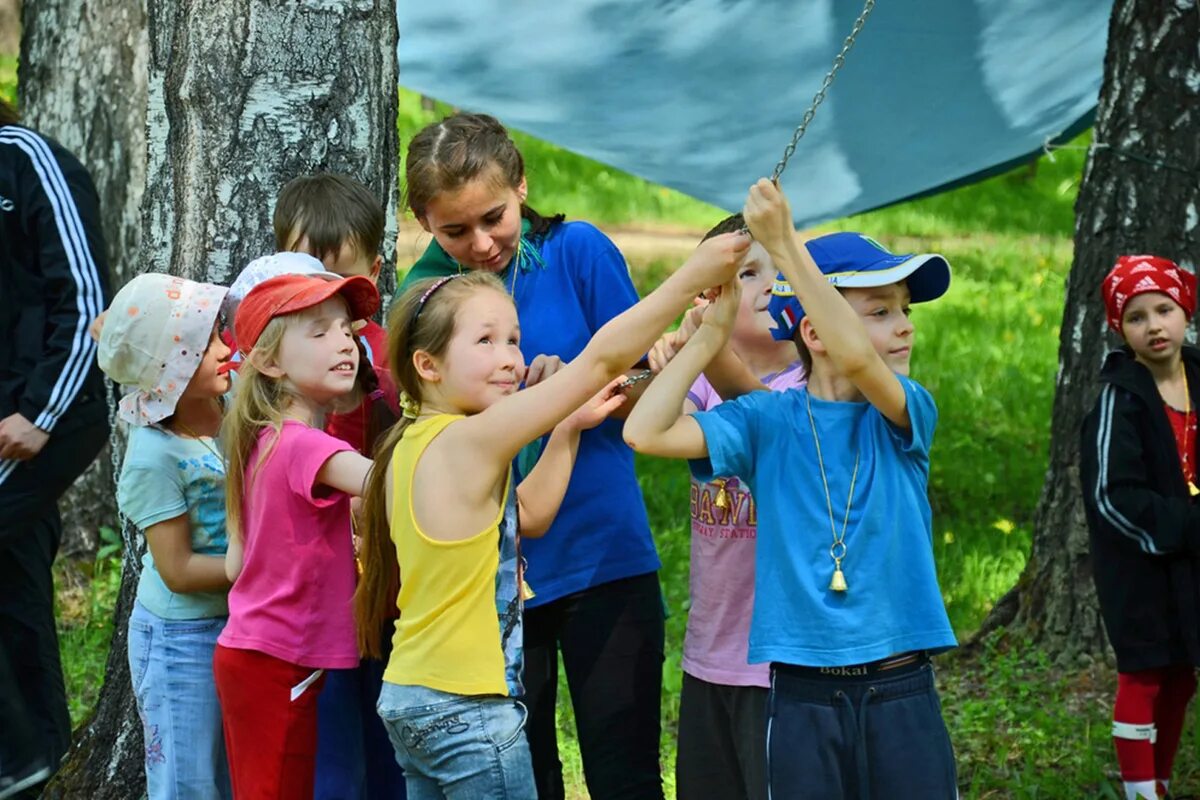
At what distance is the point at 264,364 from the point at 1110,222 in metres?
2.85

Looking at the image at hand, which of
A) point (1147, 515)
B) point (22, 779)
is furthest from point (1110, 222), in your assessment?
point (22, 779)

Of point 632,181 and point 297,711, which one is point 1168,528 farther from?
point 632,181

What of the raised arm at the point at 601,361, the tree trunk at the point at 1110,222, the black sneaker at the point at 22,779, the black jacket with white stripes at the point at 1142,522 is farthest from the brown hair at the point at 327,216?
the tree trunk at the point at 1110,222

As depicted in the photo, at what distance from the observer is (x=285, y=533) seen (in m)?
2.74

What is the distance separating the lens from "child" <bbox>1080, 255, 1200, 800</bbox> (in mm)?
3836

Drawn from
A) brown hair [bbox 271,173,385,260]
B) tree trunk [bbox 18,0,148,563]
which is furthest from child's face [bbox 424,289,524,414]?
tree trunk [bbox 18,0,148,563]

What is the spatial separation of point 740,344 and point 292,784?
49.0 inches

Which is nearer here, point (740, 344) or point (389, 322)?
point (389, 322)

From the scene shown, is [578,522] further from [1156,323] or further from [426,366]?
[1156,323]

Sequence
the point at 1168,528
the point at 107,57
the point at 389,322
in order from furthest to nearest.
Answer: the point at 107,57 < the point at 1168,528 < the point at 389,322

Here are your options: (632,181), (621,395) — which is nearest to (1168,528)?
(621,395)

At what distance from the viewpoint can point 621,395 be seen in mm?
2834

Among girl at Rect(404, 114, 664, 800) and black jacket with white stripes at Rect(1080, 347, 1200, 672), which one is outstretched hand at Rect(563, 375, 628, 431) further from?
black jacket with white stripes at Rect(1080, 347, 1200, 672)

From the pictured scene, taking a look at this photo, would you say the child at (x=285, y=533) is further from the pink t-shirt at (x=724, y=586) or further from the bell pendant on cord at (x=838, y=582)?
the bell pendant on cord at (x=838, y=582)
